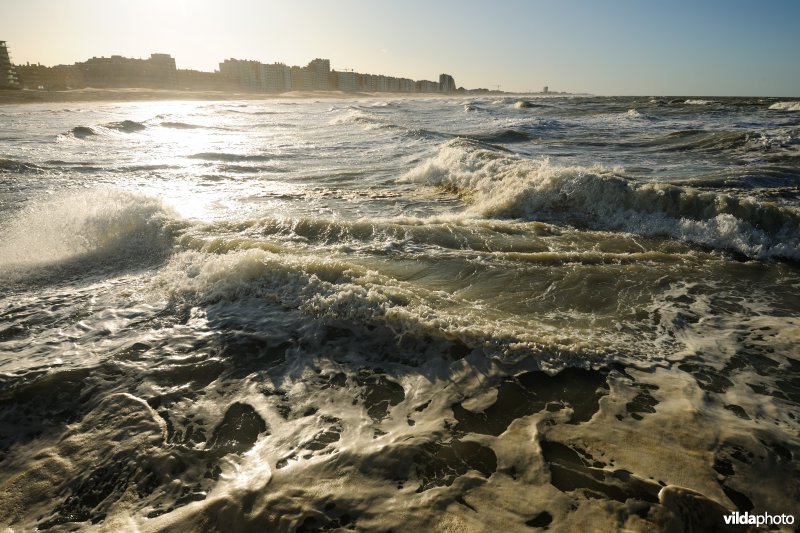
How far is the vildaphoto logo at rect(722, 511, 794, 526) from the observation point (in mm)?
2172

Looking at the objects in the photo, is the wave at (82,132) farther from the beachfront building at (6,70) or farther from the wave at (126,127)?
the beachfront building at (6,70)

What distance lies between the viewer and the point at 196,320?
440 centimetres

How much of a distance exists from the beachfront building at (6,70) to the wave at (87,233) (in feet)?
360

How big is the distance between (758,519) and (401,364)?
2.39m

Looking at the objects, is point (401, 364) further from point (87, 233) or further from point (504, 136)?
point (504, 136)

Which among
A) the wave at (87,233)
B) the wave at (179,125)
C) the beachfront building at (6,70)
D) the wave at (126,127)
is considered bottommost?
the wave at (87,233)

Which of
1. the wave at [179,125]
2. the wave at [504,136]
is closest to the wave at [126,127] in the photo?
the wave at [179,125]

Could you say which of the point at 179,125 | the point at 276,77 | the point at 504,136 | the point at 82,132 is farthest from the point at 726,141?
the point at 276,77

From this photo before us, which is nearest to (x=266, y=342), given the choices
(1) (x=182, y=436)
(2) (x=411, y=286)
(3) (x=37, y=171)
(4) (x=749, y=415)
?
(1) (x=182, y=436)

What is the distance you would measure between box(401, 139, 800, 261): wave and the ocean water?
0.18ft

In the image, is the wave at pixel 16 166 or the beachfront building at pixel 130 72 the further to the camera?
the beachfront building at pixel 130 72

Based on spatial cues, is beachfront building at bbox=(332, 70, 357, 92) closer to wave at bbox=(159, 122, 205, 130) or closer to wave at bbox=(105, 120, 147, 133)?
wave at bbox=(159, 122, 205, 130)

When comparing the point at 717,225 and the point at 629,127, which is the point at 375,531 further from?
the point at 629,127

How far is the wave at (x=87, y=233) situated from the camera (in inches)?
235
